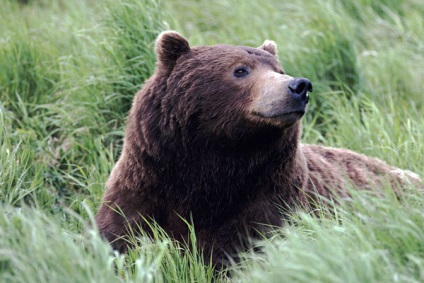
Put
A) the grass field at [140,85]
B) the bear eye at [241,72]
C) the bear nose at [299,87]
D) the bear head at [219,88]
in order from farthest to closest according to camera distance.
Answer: the bear eye at [241,72]
the bear head at [219,88]
the bear nose at [299,87]
the grass field at [140,85]

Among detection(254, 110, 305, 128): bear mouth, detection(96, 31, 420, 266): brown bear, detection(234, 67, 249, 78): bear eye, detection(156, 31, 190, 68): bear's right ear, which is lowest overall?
detection(96, 31, 420, 266): brown bear

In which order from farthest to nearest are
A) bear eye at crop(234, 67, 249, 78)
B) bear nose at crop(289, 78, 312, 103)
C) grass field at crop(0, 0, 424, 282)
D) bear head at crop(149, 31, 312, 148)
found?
bear eye at crop(234, 67, 249, 78)
bear head at crop(149, 31, 312, 148)
bear nose at crop(289, 78, 312, 103)
grass field at crop(0, 0, 424, 282)

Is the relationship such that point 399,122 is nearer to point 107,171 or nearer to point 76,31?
point 107,171

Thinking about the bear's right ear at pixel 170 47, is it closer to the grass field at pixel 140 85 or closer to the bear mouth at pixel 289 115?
the bear mouth at pixel 289 115

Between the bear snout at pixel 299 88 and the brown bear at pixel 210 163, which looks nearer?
the bear snout at pixel 299 88

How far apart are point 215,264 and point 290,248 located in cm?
110

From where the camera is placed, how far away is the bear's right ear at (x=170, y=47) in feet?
16.7

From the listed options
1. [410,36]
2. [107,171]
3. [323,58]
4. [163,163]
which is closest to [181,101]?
[163,163]

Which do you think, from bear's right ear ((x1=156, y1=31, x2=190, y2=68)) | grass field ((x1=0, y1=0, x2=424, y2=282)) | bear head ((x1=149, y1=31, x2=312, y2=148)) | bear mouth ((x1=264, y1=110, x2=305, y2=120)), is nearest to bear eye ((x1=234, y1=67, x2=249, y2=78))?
→ bear head ((x1=149, y1=31, x2=312, y2=148))

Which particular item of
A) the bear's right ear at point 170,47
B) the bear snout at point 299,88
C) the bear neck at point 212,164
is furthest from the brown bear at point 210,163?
the bear snout at point 299,88

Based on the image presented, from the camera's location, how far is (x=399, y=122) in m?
6.74

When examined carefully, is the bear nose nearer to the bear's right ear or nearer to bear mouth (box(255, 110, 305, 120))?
bear mouth (box(255, 110, 305, 120))

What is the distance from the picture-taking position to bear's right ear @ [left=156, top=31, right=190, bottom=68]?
5.08 m

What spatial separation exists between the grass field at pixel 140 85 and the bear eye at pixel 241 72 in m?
0.96
